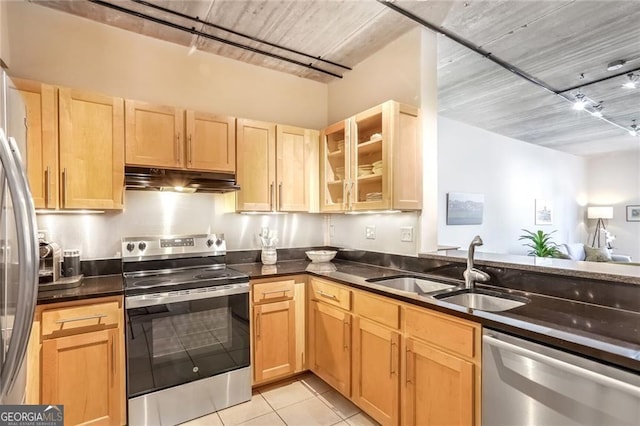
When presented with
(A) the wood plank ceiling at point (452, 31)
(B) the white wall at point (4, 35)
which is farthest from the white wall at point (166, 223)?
(A) the wood plank ceiling at point (452, 31)

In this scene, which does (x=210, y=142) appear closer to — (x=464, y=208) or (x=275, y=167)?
(x=275, y=167)

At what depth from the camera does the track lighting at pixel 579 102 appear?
3.71 metres

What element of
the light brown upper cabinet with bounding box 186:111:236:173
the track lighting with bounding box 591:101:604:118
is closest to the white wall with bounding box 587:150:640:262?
the track lighting with bounding box 591:101:604:118

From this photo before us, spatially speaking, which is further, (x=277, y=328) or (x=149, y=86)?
(x=149, y=86)

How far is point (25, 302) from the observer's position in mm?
999

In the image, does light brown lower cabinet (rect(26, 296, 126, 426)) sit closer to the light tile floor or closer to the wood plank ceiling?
the light tile floor

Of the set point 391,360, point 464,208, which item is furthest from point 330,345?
point 464,208

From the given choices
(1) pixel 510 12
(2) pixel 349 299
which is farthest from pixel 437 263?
(1) pixel 510 12

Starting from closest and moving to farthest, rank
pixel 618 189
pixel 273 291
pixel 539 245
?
pixel 273 291 → pixel 539 245 → pixel 618 189

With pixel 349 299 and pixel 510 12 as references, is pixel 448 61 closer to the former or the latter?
pixel 510 12

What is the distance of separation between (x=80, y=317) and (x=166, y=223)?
0.94 m

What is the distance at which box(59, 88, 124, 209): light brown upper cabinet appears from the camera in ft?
6.67

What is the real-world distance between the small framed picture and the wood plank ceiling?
427 centimetres

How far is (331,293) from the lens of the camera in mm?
2367
